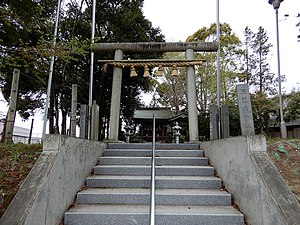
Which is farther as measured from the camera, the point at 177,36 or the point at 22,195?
the point at 177,36

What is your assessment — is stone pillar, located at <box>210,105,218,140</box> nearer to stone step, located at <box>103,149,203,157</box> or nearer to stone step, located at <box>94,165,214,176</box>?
stone step, located at <box>103,149,203,157</box>

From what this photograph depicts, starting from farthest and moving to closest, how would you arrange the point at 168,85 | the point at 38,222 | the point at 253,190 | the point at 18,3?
the point at 168,85 → the point at 18,3 → the point at 253,190 → the point at 38,222

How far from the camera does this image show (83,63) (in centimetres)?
1061

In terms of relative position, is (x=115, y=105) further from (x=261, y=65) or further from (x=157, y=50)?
(x=261, y=65)

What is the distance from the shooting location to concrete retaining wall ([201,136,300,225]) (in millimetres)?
1800

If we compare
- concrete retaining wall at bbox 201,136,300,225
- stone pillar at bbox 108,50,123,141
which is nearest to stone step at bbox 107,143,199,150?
stone pillar at bbox 108,50,123,141

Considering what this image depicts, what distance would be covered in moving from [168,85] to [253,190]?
1346 cm

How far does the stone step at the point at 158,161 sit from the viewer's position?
3586 millimetres

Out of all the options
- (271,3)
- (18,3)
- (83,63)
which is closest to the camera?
(18,3)

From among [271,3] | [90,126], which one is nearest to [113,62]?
[90,126]

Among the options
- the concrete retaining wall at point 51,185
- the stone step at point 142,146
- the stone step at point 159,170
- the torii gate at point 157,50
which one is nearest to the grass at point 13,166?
the concrete retaining wall at point 51,185

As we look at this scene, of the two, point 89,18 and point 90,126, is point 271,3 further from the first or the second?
point 89,18

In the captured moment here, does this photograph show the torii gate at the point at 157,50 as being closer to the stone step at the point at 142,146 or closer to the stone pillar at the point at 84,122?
the stone step at the point at 142,146

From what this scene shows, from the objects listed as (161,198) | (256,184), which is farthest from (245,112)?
(161,198)
